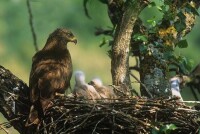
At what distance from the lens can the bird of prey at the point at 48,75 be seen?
770 centimetres

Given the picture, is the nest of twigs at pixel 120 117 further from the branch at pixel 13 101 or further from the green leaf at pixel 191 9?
the green leaf at pixel 191 9

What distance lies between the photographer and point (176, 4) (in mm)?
8711

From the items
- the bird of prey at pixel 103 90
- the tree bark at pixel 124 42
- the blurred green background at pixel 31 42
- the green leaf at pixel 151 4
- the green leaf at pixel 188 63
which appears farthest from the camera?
the blurred green background at pixel 31 42

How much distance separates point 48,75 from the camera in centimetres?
818

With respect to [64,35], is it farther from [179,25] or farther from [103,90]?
[179,25]

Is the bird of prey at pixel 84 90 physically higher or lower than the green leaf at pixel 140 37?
lower

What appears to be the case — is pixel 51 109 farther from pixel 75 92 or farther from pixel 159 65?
pixel 159 65

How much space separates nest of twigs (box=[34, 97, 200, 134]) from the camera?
7.54 meters

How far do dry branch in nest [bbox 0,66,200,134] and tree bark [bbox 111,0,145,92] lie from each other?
721 millimetres

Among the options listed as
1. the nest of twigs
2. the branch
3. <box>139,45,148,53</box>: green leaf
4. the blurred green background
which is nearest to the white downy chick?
<box>139,45,148,53</box>: green leaf

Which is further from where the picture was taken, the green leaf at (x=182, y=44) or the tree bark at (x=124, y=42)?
the green leaf at (x=182, y=44)

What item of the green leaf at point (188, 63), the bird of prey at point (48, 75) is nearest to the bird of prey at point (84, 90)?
the bird of prey at point (48, 75)

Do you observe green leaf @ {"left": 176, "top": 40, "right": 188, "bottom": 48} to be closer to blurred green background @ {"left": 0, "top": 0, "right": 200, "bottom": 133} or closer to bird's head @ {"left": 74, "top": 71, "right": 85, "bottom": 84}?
bird's head @ {"left": 74, "top": 71, "right": 85, "bottom": 84}

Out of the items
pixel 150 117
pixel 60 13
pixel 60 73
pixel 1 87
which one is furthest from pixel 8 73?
pixel 60 13
